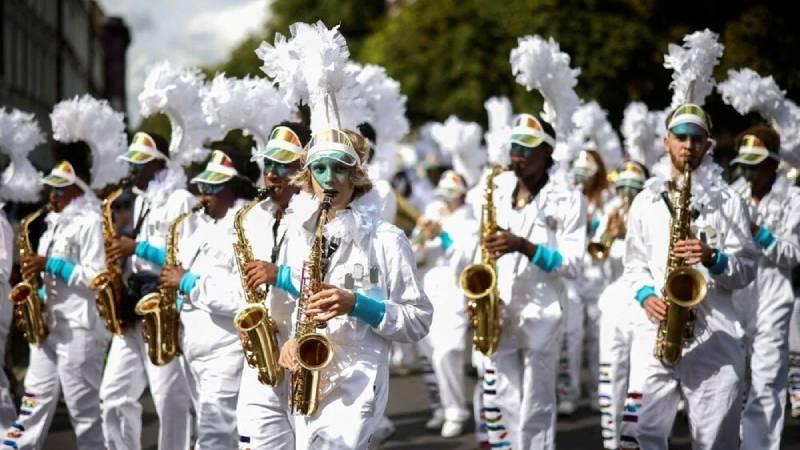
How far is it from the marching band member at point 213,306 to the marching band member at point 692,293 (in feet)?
7.72

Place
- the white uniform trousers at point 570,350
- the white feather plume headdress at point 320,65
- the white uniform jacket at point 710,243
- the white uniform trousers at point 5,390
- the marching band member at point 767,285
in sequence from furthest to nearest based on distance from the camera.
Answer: the white uniform trousers at point 570,350 < the marching band member at point 767,285 < the white uniform trousers at point 5,390 < the white uniform jacket at point 710,243 < the white feather plume headdress at point 320,65

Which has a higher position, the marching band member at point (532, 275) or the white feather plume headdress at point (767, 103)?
the white feather plume headdress at point (767, 103)

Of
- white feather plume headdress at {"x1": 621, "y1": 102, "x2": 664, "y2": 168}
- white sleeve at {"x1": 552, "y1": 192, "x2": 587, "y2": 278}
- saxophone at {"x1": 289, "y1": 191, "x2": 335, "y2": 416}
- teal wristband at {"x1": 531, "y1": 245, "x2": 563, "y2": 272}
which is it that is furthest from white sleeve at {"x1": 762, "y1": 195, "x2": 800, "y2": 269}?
saxophone at {"x1": 289, "y1": 191, "x2": 335, "y2": 416}

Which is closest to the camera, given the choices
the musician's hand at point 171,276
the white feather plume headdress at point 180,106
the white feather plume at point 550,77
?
the musician's hand at point 171,276

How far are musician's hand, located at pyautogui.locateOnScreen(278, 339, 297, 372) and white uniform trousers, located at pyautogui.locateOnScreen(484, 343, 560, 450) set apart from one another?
2.80 meters

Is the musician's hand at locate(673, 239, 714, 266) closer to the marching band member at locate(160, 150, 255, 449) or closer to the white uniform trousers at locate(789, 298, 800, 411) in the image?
the marching band member at locate(160, 150, 255, 449)

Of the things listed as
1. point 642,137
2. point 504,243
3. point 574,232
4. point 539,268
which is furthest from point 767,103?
point 504,243

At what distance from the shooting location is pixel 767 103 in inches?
419

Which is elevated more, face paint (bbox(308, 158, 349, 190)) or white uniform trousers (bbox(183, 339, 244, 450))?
face paint (bbox(308, 158, 349, 190))

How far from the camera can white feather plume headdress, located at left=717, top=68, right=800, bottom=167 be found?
34.0ft

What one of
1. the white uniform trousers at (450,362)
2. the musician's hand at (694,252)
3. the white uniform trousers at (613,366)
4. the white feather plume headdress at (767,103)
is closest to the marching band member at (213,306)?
the musician's hand at (694,252)

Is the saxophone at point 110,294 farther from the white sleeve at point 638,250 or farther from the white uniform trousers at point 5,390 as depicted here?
the white sleeve at point 638,250

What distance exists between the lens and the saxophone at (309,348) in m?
5.65

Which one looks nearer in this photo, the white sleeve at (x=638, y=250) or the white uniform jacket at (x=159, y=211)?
the white sleeve at (x=638, y=250)
